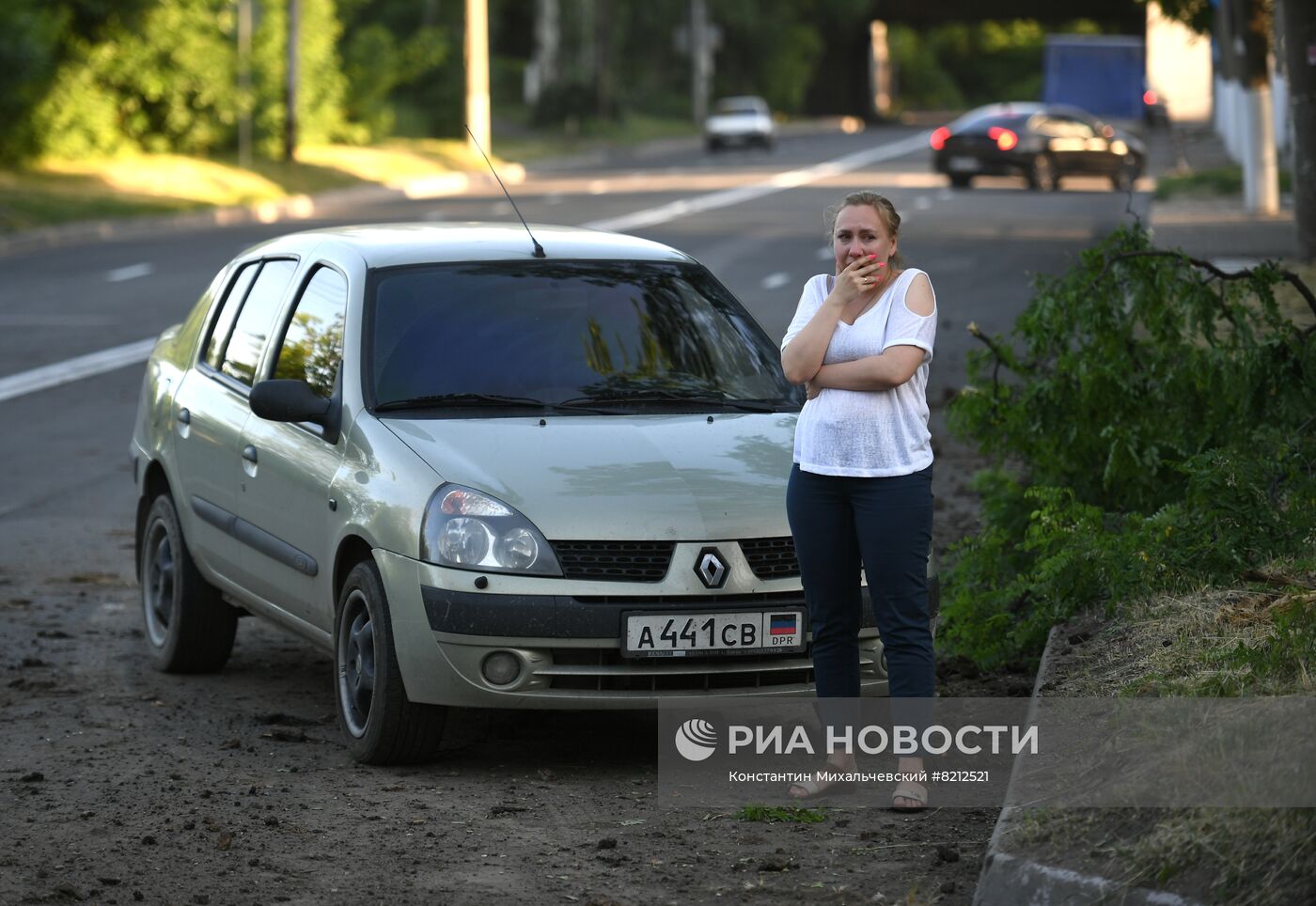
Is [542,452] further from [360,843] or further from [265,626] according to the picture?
[265,626]

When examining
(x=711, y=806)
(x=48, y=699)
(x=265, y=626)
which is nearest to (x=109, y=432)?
(x=265, y=626)

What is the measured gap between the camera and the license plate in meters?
5.77

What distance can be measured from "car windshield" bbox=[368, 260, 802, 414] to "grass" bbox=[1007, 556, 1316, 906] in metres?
1.33

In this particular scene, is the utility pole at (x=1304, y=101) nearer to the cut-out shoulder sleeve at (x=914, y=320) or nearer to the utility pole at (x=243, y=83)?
the cut-out shoulder sleeve at (x=914, y=320)

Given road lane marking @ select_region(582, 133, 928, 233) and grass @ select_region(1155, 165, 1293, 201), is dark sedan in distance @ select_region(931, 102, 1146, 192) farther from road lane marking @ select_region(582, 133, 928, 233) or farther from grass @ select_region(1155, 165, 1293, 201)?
A: grass @ select_region(1155, 165, 1293, 201)

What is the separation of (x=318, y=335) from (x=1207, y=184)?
A: 29.1 m

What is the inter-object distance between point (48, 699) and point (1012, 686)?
10.4ft

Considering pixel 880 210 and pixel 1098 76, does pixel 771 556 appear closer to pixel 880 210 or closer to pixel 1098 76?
pixel 880 210

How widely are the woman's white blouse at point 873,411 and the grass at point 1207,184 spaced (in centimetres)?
2658

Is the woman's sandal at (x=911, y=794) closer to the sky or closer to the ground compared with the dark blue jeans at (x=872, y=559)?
closer to the ground

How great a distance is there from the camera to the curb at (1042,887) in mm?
4285

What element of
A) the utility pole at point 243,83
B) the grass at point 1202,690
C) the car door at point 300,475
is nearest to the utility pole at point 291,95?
the utility pole at point 243,83

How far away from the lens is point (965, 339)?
730 inches

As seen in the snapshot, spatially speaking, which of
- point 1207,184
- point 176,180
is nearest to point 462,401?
point 1207,184
